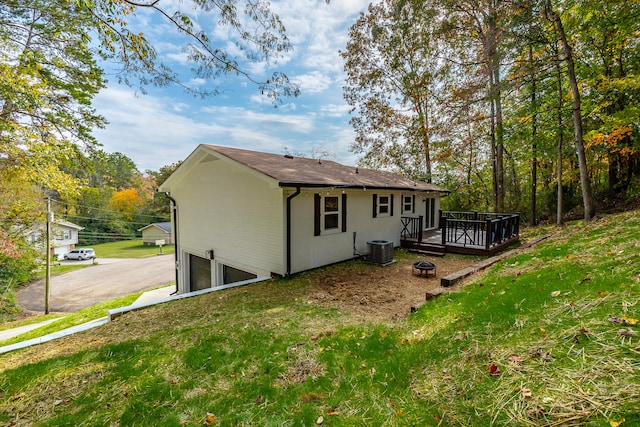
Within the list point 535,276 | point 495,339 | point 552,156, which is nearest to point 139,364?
point 495,339

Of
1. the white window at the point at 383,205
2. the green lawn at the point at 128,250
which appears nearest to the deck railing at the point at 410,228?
the white window at the point at 383,205

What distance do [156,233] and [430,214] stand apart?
37.7 meters

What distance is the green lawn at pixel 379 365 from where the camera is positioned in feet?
Answer: 6.22

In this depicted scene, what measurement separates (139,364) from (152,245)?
4122cm

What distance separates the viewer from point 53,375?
3.11m

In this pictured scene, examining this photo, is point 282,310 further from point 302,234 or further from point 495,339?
point 495,339

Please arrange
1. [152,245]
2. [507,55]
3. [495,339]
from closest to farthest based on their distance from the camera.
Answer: [495,339]
[507,55]
[152,245]

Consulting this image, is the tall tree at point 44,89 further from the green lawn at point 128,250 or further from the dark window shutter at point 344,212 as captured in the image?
the green lawn at point 128,250

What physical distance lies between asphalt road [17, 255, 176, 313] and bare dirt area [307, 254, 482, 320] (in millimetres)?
14824

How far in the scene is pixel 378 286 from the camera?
620 cm

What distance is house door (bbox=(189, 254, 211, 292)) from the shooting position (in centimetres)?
991

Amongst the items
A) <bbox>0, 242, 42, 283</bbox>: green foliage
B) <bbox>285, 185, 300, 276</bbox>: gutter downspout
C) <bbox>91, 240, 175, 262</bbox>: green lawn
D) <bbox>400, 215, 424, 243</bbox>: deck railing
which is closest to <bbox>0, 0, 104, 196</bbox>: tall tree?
<bbox>285, 185, 300, 276</bbox>: gutter downspout

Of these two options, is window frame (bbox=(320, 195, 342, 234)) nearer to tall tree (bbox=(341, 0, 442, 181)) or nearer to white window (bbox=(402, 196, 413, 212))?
white window (bbox=(402, 196, 413, 212))

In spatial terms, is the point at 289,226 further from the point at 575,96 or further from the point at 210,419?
the point at 575,96
